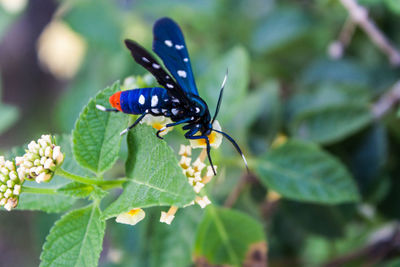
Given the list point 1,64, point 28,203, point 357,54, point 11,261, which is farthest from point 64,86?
point 28,203

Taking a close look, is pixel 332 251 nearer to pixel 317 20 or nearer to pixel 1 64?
pixel 317 20

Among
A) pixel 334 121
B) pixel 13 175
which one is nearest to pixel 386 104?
pixel 334 121

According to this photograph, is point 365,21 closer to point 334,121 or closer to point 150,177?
point 334,121

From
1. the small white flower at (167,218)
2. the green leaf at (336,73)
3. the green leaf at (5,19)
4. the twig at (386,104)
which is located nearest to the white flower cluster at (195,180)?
the small white flower at (167,218)

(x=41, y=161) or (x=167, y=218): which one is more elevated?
(x=41, y=161)

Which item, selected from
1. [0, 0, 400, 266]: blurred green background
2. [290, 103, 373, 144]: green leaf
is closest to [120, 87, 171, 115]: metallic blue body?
[0, 0, 400, 266]: blurred green background

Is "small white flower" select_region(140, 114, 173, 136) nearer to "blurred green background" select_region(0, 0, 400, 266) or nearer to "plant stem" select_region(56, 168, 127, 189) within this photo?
"plant stem" select_region(56, 168, 127, 189)
